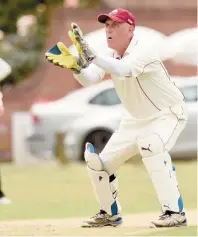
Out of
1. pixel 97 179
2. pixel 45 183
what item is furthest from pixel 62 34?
pixel 97 179

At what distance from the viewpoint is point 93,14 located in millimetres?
25312

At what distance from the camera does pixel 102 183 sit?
907cm

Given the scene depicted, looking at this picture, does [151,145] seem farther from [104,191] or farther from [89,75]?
[89,75]

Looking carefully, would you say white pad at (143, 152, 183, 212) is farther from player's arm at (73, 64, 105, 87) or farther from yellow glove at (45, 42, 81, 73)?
yellow glove at (45, 42, 81, 73)

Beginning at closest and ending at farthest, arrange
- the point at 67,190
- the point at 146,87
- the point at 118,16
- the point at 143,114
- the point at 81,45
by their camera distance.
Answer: the point at 81,45
the point at 118,16
the point at 146,87
the point at 143,114
the point at 67,190

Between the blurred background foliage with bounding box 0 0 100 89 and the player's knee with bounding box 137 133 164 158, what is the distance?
17.3 metres

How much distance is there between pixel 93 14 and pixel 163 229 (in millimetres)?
16977

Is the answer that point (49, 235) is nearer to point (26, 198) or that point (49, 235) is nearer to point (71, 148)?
point (26, 198)

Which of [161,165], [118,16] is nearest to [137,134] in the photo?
[161,165]

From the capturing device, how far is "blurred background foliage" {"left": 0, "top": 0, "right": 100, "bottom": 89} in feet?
88.3

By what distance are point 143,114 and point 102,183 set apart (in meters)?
0.75

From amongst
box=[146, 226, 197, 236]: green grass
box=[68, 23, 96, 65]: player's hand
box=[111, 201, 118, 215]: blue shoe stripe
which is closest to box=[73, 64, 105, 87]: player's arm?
box=[68, 23, 96, 65]: player's hand

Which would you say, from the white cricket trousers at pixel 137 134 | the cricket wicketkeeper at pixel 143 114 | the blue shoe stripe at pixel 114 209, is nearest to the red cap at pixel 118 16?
the cricket wicketkeeper at pixel 143 114

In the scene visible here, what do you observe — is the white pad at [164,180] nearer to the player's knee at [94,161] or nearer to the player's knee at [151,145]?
the player's knee at [151,145]
